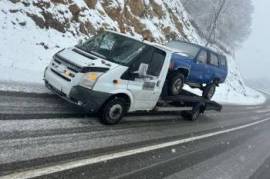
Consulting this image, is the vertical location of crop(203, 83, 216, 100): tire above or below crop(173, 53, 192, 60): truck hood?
below

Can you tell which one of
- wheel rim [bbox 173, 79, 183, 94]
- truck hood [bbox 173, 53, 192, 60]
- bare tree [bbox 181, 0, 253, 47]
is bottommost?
wheel rim [bbox 173, 79, 183, 94]

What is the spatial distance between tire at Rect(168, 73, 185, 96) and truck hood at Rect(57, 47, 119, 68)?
10.6 ft

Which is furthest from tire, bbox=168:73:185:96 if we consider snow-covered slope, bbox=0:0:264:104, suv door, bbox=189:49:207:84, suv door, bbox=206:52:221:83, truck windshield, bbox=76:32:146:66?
snow-covered slope, bbox=0:0:264:104

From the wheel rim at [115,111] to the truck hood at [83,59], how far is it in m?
0.97

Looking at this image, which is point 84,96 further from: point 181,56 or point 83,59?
point 181,56

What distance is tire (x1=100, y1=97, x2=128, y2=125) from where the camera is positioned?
318 inches

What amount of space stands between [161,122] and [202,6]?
42137 mm

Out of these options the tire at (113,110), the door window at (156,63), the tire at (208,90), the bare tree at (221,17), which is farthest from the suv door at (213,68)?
the bare tree at (221,17)

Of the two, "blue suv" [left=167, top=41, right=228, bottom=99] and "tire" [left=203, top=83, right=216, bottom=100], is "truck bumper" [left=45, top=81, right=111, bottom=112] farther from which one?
"tire" [left=203, top=83, right=216, bottom=100]

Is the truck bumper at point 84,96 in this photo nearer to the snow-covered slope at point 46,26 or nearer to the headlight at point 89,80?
the headlight at point 89,80

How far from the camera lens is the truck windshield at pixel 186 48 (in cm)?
1352

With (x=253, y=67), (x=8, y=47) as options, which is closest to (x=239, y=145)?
(x=8, y=47)

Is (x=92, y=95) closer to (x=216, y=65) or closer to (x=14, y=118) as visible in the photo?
(x=14, y=118)

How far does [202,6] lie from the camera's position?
50.0 metres
